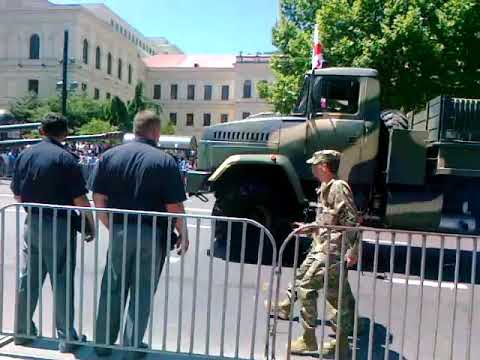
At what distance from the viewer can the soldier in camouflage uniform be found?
13.5 ft

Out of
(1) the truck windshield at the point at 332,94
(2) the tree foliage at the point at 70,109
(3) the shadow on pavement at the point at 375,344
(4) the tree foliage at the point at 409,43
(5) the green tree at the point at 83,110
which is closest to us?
(3) the shadow on pavement at the point at 375,344

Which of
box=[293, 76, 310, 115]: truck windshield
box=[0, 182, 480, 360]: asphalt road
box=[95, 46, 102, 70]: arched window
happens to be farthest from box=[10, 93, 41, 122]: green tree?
box=[0, 182, 480, 360]: asphalt road

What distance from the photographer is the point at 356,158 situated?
7.53 metres

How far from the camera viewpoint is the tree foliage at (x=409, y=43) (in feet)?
54.4

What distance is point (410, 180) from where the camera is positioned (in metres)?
7.34

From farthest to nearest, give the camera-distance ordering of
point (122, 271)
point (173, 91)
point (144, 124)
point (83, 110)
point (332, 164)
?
point (173, 91), point (83, 110), point (332, 164), point (144, 124), point (122, 271)

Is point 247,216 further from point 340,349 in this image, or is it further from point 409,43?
point 409,43

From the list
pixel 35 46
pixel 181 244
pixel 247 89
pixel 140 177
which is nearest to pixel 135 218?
pixel 140 177

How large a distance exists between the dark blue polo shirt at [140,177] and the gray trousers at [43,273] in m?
0.51

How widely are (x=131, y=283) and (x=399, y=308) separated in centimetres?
301

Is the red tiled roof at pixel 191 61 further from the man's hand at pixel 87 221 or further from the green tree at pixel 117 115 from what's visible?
the man's hand at pixel 87 221

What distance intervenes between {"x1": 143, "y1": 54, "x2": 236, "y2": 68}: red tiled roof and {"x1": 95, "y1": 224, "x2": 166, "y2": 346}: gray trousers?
268 feet

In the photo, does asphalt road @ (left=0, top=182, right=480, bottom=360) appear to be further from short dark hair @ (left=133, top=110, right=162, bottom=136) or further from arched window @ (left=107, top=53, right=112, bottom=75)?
arched window @ (left=107, top=53, right=112, bottom=75)

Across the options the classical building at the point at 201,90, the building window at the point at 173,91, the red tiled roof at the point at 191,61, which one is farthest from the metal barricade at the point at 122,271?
the building window at the point at 173,91
